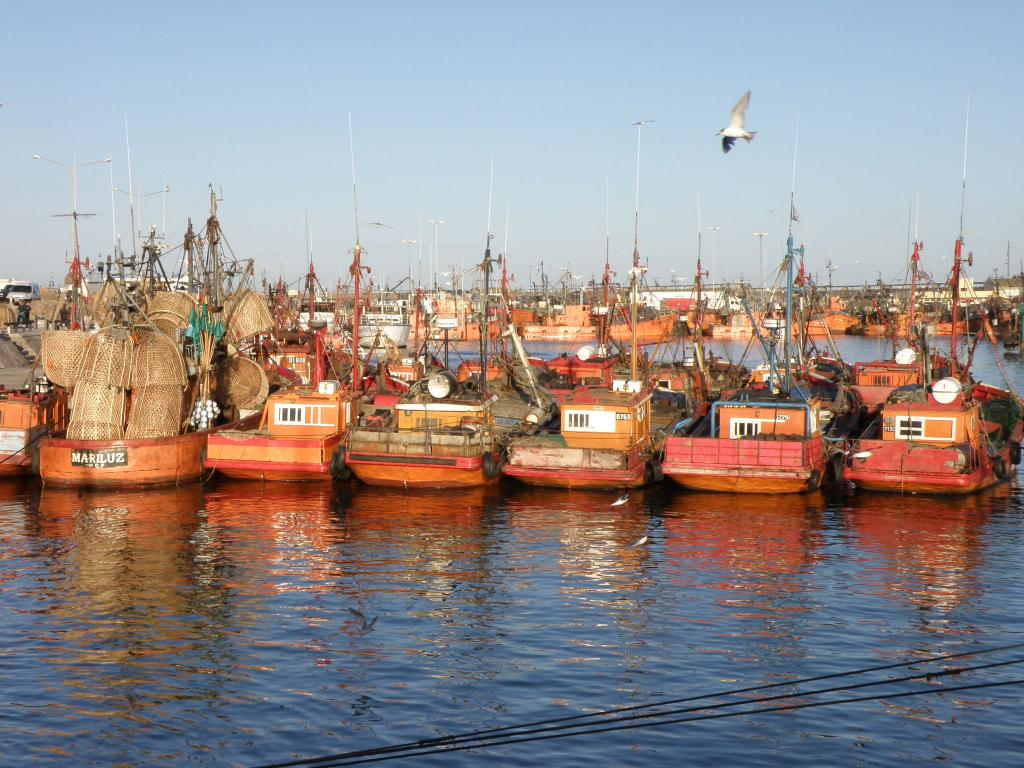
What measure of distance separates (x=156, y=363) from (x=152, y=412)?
5.79ft

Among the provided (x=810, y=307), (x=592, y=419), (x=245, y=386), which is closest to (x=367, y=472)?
(x=592, y=419)

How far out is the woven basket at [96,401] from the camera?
40375 millimetres

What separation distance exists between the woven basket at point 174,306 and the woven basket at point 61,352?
444cm

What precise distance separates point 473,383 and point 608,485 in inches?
510

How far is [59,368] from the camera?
1702 inches

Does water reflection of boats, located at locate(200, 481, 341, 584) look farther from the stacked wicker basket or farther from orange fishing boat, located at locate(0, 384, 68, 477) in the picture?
orange fishing boat, located at locate(0, 384, 68, 477)

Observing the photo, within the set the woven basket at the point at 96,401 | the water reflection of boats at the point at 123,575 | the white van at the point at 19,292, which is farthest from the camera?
the white van at the point at 19,292

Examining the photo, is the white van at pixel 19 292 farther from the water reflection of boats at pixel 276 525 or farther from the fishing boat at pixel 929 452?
the fishing boat at pixel 929 452

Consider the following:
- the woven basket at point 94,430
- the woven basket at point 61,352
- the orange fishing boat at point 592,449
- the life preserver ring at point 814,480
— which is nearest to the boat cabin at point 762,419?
the life preserver ring at point 814,480

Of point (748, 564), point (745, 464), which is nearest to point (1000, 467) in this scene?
point (745, 464)

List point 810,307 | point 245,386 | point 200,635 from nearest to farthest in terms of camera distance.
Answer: point 200,635 < point 245,386 < point 810,307

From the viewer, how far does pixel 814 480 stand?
38.8m

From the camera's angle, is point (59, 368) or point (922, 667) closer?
point (922, 667)

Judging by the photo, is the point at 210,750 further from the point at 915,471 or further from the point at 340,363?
the point at 340,363
